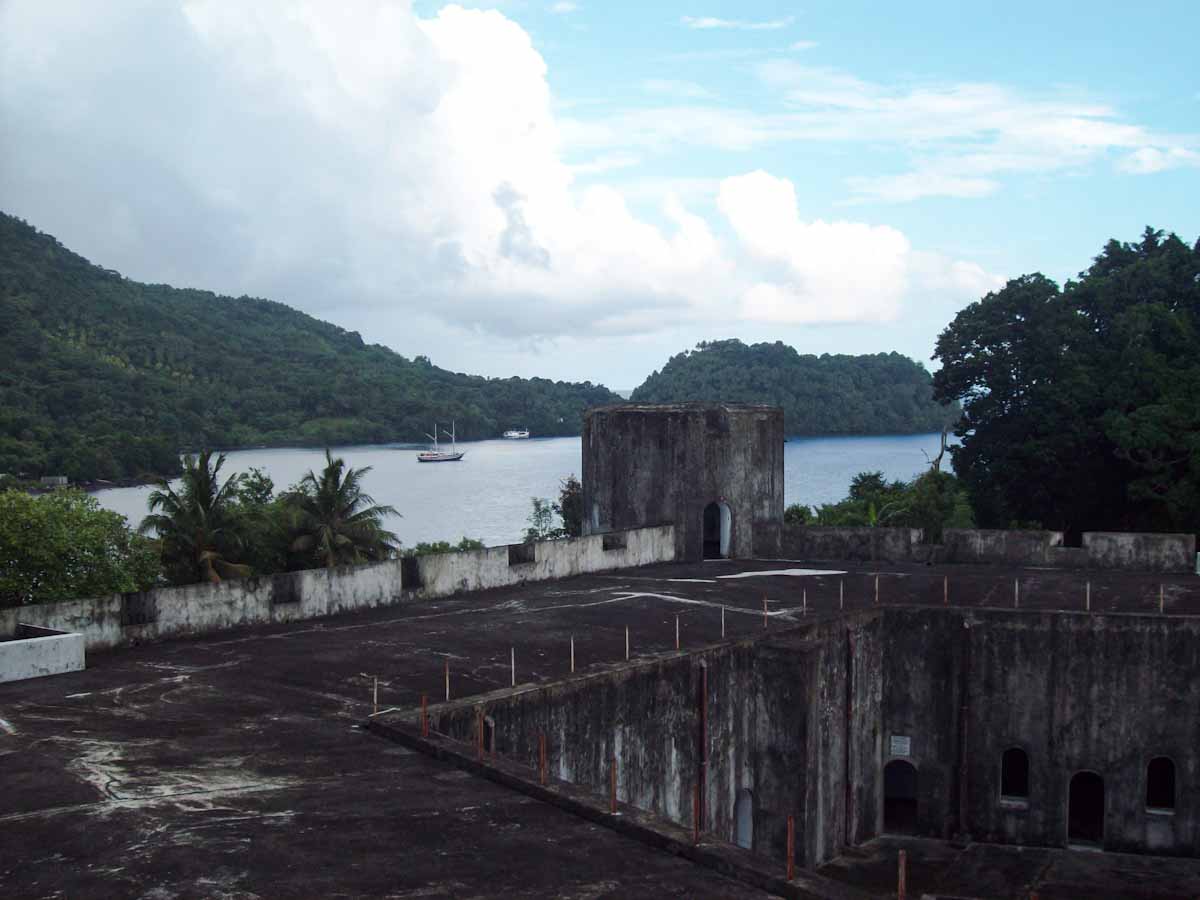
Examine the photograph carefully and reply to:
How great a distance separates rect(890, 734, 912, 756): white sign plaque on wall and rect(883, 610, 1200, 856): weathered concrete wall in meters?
0.07

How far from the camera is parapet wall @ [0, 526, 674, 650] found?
47.1 ft

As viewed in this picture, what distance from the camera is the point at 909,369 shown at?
138000 mm

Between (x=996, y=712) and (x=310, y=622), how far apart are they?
9888 millimetres

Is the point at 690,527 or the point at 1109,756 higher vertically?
the point at 690,527

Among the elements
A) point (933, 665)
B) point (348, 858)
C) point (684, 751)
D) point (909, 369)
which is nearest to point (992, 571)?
point (933, 665)

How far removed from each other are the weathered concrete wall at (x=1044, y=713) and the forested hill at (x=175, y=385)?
36.0 metres

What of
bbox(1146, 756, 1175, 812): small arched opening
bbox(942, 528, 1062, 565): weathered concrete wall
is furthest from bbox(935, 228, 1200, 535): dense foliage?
bbox(1146, 756, 1175, 812): small arched opening

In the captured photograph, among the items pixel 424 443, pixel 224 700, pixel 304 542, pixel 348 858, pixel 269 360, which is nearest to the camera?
pixel 348 858

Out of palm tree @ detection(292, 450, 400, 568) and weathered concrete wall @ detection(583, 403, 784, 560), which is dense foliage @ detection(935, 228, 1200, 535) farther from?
palm tree @ detection(292, 450, 400, 568)

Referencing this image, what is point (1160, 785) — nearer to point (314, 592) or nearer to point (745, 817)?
point (745, 817)

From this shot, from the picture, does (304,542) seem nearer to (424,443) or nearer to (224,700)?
(224,700)

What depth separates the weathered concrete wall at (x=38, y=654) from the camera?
12781 millimetres

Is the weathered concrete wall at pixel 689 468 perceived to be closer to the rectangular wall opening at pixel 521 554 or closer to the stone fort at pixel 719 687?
the stone fort at pixel 719 687

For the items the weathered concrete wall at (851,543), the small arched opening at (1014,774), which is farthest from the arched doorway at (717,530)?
the small arched opening at (1014,774)
